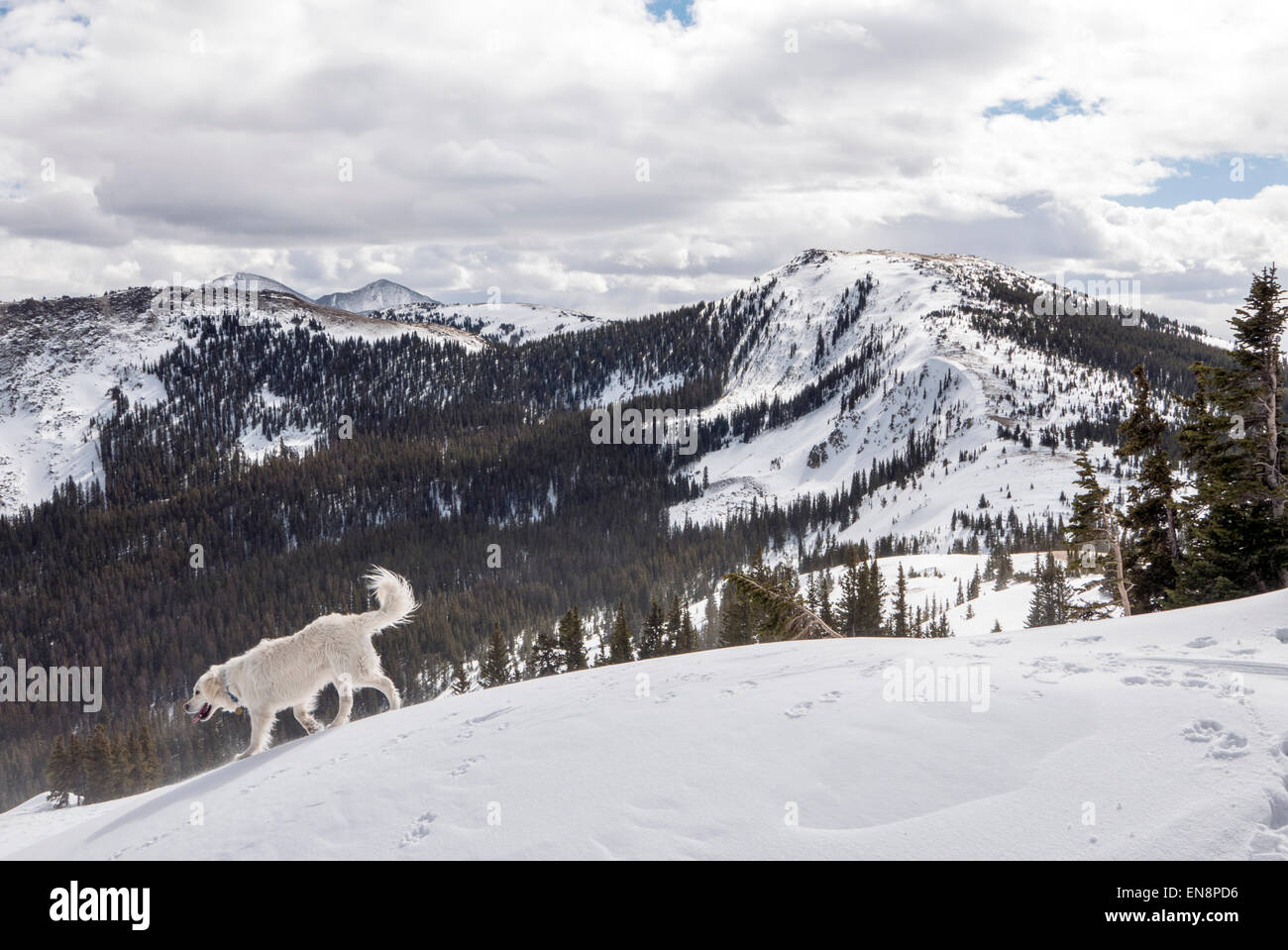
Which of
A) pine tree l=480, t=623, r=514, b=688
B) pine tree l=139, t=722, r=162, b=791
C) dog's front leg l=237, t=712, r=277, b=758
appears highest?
dog's front leg l=237, t=712, r=277, b=758

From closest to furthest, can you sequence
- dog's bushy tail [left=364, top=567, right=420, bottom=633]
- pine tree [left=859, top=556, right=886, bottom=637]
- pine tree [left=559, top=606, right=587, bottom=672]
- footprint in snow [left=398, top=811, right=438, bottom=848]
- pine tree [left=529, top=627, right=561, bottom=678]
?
footprint in snow [left=398, top=811, right=438, bottom=848], dog's bushy tail [left=364, top=567, right=420, bottom=633], pine tree [left=559, top=606, right=587, bottom=672], pine tree [left=529, top=627, right=561, bottom=678], pine tree [left=859, top=556, right=886, bottom=637]

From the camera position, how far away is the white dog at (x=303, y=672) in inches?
460

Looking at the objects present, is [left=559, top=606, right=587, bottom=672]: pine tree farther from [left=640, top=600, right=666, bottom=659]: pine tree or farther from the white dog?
the white dog

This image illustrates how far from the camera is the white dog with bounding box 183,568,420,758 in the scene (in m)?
11.7

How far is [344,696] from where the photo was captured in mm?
11859

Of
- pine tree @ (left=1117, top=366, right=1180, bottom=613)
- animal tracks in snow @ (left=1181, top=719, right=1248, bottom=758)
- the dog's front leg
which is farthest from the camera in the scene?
pine tree @ (left=1117, top=366, right=1180, bottom=613)

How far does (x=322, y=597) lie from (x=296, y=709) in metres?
137

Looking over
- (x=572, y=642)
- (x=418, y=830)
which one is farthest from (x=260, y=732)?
(x=572, y=642)

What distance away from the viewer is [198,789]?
913cm

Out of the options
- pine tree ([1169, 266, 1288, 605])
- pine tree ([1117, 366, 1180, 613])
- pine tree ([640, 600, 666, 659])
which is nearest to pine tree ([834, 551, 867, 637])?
pine tree ([640, 600, 666, 659])

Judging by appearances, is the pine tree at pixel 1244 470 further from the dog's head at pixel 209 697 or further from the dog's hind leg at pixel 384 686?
the dog's head at pixel 209 697

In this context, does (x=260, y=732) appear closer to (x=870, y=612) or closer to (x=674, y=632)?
(x=674, y=632)

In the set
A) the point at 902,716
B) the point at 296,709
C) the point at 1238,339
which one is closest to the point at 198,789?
the point at 296,709

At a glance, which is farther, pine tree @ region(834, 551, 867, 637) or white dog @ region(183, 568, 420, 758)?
pine tree @ region(834, 551, 867, 637)
